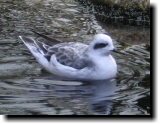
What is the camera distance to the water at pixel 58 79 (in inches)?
261

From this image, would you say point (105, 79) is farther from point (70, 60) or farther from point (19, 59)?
point (19, 59)

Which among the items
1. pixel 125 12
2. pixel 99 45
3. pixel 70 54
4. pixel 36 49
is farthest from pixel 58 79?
pixel 125 12

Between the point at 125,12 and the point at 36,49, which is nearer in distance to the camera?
the point at 36,49

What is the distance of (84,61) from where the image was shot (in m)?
7.80

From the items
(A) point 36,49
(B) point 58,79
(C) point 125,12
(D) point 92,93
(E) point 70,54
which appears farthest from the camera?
(C) point 125,12

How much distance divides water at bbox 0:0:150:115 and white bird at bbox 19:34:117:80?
0.10 m

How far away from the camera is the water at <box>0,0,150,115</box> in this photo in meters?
6.62

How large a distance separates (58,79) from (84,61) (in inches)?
15.6

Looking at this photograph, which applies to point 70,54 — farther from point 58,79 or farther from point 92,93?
point 92,93

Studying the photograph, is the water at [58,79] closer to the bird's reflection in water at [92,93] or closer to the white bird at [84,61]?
the bird's reflection in water at [92,93]

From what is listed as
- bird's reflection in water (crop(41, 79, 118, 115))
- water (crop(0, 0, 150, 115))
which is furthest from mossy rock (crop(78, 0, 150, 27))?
bird's reflection in water (crop(41, 79, 118, 115))

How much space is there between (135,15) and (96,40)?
2.48 m

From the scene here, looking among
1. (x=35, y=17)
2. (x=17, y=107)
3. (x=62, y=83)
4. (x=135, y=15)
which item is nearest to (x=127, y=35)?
(x=135, y=15)

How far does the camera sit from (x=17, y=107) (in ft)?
21.4
